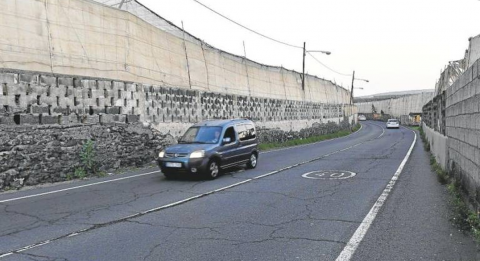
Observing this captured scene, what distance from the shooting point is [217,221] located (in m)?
6.65

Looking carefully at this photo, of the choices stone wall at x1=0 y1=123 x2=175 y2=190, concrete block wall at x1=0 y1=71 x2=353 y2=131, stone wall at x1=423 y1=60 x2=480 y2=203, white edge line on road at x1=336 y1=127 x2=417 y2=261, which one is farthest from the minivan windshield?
stone wall at x1=423 y1=60 x2=480 y2=203

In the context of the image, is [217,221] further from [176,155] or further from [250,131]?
[250,131]

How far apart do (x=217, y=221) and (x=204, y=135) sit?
6.17m

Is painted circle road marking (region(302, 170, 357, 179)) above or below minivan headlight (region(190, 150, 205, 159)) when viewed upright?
below

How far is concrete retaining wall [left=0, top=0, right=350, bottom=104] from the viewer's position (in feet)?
37.5

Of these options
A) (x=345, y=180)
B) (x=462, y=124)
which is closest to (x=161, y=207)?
(x=345, y=180)

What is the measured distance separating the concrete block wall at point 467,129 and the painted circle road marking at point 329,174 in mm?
2983

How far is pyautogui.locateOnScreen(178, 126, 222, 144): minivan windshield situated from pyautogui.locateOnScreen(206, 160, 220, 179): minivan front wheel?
0.78m

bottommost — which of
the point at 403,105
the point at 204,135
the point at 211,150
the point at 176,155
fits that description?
the point at 176,155

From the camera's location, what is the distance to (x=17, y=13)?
11352mm

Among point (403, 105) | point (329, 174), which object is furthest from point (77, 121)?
point (403, 105)

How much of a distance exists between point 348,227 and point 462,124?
3793 mm

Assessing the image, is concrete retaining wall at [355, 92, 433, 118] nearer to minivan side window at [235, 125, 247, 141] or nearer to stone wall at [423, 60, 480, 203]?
minivan side window at [235, 125, 247, 141]

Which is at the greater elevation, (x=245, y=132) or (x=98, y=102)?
(x=98, y=102)
